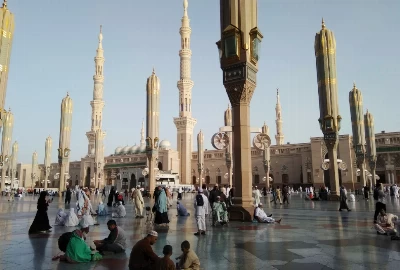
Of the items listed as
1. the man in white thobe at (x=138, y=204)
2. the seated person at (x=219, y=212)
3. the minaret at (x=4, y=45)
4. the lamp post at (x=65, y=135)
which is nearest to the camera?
the seated person at (x=219, y=212)

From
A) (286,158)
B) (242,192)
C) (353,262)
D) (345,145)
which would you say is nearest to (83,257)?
(353,262)

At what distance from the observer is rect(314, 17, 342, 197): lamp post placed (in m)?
20.6

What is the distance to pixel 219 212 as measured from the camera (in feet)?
28.7

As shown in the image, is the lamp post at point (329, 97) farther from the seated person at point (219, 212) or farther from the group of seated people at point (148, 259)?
the group of seated people at point (148, 259)

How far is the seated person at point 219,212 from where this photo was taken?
870 centimetres

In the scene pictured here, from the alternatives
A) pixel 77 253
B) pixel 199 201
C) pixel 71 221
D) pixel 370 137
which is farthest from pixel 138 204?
pixel 370 137

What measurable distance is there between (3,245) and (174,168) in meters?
50.4

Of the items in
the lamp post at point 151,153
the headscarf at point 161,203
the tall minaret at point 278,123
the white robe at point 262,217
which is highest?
the tall minaret at point 278,123

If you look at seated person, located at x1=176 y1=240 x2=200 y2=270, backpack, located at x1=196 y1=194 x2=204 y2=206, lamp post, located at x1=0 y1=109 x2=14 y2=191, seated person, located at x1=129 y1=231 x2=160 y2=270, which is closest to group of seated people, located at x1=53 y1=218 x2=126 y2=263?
seated person, located at x1=129 y1=231 x2=160 y2=270

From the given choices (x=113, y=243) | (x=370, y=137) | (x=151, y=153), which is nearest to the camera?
(x=113, y=243)

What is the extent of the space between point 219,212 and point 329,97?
50.1ft

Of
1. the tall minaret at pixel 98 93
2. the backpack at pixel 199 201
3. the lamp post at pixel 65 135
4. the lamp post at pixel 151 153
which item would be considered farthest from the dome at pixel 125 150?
the backpack at pixel 199 201

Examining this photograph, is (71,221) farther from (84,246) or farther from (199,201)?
(84,246)

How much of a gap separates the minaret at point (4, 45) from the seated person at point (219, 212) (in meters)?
14.0
